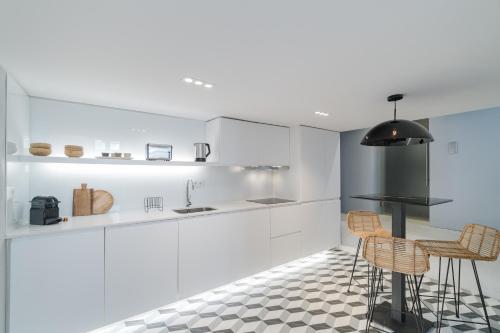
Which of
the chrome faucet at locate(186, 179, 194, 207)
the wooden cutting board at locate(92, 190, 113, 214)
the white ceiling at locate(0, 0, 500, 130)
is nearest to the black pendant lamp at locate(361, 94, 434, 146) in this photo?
the white ceiling at locate(0, 0, 500, 130)

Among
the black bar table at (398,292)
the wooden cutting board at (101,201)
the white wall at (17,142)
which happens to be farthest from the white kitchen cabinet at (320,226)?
the white wall at (17,142)

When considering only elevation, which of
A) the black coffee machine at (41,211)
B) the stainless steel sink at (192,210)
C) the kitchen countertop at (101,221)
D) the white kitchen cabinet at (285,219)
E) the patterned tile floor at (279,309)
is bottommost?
the patterned tile floor at (279,309)

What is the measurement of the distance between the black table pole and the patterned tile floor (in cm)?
32

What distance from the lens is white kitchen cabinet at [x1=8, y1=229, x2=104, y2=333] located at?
199 cm

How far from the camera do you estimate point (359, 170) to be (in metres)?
6.47

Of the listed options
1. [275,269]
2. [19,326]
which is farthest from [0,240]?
[275,269]

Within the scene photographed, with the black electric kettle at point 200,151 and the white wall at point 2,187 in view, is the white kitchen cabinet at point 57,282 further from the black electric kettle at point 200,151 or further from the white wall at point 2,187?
the black electric kettle at point 200,151

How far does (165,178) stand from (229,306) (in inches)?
68.1

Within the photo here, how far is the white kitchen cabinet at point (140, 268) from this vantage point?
7.81 ft

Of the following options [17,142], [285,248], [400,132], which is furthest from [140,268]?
[400,132]

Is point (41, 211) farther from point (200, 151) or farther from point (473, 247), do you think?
point (473, 247)

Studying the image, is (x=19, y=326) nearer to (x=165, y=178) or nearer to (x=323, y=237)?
(x=165, y=178)

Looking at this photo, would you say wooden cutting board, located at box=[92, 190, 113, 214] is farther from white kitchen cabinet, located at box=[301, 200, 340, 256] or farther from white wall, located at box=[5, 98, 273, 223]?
white kitchen cabinet, located at box=[301, 200, 340, 256]

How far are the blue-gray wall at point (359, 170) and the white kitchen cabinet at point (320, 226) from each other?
196 centimetres
